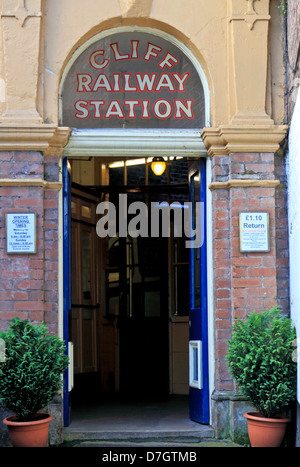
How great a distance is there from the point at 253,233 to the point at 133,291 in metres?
3.52

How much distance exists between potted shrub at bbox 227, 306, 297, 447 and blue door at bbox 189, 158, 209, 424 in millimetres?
727

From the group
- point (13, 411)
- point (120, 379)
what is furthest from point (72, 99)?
point (120, 379)

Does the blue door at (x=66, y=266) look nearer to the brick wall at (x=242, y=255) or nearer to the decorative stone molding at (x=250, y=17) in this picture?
the brick wall at (x=242, y=255)

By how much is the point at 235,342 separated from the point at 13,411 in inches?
74.3

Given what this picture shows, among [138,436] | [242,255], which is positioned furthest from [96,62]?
[138,436]

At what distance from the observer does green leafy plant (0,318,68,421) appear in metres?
5.72

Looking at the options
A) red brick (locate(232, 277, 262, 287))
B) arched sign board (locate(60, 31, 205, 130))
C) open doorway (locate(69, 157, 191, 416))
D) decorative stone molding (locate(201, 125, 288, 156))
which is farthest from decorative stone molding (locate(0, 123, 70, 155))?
open doorway (locate(69, 157, 191, 416))

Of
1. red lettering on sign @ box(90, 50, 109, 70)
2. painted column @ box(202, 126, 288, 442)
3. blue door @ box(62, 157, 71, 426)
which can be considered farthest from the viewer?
red lettering on sign @ box(90, 50, 109, 70)

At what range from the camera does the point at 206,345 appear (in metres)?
6.75

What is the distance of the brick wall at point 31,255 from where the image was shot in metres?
6.36

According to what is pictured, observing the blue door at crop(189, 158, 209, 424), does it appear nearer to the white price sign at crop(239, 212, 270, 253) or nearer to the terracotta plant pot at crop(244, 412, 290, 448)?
the white price sign at crop(239, 212, 270, 253)

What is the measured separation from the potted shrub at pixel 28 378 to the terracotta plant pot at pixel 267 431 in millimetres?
1595

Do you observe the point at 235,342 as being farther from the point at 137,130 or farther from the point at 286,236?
the point at 137,130

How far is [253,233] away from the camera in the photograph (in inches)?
256
